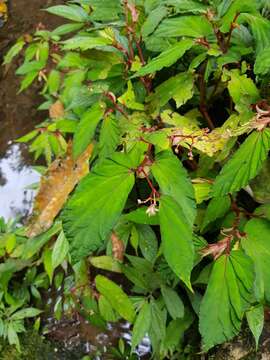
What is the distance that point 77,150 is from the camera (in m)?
1.28

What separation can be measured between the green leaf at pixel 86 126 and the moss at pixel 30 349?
3.65 feet

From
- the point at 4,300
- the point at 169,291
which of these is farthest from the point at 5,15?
the point at 169,291

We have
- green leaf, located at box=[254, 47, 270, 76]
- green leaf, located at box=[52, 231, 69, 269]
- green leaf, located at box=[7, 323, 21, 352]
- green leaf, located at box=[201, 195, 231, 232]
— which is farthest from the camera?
green leaf, located at box=[7, 323, 21, 352]

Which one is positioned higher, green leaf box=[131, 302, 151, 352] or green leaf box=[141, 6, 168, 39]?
green leaf box=[141, 6, 168, 39]

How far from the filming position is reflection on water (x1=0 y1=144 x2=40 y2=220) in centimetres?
249

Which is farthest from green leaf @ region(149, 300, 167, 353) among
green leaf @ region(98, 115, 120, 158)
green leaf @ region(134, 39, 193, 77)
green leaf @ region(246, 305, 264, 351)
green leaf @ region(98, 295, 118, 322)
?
green leaf @ region(134, 39, 193, 77)

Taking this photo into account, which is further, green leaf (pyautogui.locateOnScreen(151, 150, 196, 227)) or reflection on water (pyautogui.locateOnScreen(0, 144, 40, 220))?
reflection on water (pyautogui.locateOnScreen(0, 144, 40, 220))

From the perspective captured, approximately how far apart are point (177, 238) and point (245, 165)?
9.1 inches

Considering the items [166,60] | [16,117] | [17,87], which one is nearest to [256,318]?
[166,60]

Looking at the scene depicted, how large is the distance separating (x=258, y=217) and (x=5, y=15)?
3.05 metres

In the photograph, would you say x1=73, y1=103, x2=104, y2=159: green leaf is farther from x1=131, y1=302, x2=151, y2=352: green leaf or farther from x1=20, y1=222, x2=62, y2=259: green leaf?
x1=131, y1=302, x2=151, y2=352: green leaf

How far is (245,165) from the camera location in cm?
98

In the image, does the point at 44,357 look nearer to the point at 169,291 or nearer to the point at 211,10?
the point at 169,291

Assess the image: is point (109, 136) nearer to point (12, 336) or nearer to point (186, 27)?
point (186, 27)
